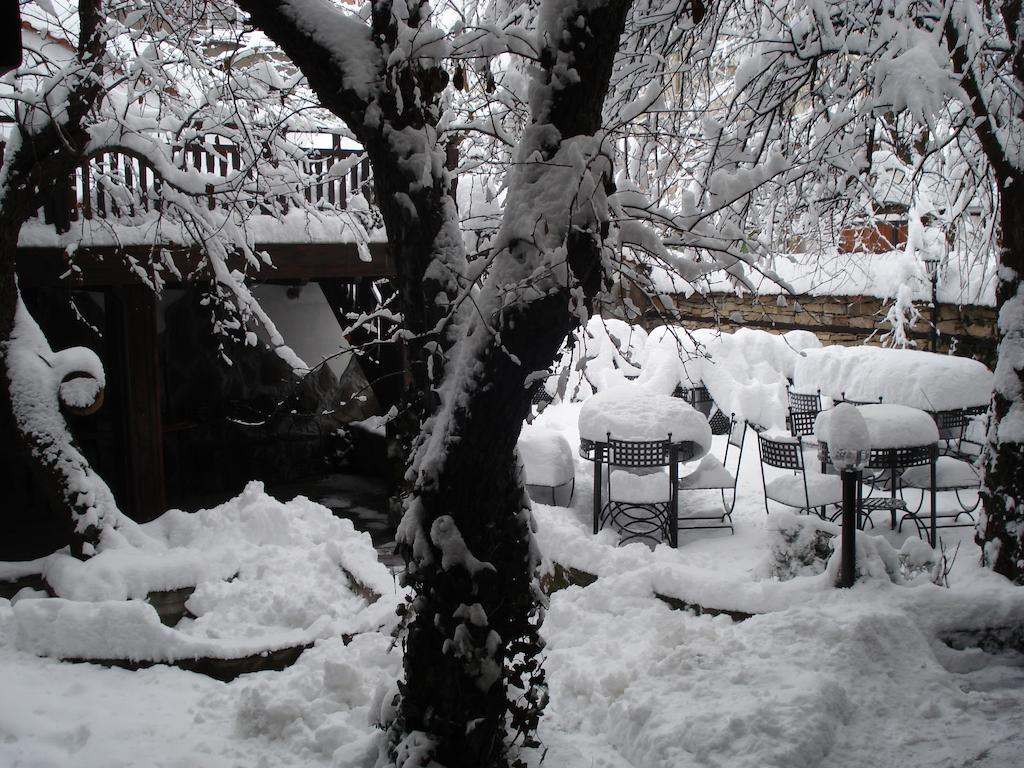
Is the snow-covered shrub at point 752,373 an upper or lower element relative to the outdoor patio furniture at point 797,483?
upper

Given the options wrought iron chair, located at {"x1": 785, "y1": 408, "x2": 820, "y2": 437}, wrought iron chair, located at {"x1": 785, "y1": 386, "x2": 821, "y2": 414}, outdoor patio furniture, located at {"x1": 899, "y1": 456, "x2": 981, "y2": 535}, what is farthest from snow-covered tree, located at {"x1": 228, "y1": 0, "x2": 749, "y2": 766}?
wrought iron chair, located at {"x1": 785, "y1": 386, "x2": 821, "y2": 414}

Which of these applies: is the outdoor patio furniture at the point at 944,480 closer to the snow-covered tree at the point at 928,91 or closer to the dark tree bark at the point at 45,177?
the snow-covered tree at the point at 928,91

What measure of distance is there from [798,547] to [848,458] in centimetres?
103

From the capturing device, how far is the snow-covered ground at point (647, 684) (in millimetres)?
3596

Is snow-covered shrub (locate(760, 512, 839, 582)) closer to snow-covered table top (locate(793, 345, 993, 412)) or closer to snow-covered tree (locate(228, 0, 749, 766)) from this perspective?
snow-covered tree (locate(228, 0, 749, 766))

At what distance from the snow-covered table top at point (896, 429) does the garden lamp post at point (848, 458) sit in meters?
2.41

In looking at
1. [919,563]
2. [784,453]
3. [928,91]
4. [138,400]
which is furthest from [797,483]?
[138,400]

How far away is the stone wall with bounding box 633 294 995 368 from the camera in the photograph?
12.1m

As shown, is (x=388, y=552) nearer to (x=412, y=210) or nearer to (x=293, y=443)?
(x=293, y=443)

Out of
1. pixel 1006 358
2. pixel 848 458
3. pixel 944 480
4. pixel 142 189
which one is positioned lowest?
pixel 944 480

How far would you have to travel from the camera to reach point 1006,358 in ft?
17.5

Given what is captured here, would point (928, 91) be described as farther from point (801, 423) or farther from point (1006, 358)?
point (801, 423)

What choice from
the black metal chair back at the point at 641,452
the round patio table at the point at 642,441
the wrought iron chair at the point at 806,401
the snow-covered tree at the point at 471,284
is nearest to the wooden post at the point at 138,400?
the round patio table at the point at 642,441

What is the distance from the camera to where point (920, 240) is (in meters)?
12.0
